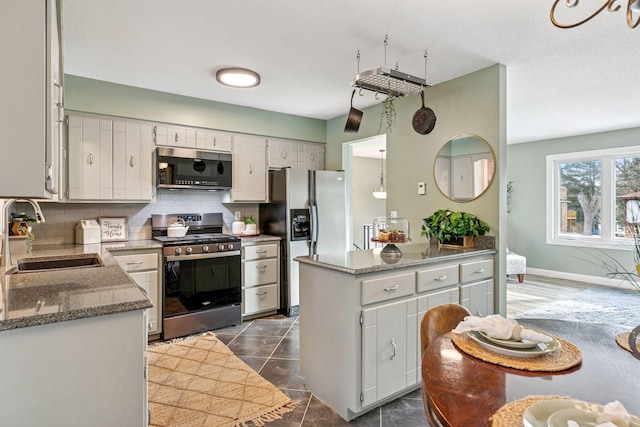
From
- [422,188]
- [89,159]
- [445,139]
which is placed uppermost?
[445,139]

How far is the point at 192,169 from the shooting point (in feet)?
12.5

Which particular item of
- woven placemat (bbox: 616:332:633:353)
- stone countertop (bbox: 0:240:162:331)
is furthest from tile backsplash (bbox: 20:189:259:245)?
woven placemat (bbox: 616:332:633:353)

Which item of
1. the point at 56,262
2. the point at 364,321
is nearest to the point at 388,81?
Result: the point at 364,321

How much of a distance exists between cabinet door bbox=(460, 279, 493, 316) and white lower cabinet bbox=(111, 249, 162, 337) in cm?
268

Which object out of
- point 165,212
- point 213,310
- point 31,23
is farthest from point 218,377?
point 31,23

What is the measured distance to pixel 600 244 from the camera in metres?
5.83

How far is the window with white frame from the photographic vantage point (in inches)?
221

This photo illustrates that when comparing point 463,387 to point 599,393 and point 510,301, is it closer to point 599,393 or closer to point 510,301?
point 599,393

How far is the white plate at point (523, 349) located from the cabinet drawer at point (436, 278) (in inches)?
45.9

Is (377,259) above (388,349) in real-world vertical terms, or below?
above

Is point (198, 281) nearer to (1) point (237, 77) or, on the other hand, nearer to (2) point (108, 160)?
(2) point (108, 160)

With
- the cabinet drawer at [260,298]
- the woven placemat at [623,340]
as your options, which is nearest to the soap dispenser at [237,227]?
the cabinet drawer at [260,298]

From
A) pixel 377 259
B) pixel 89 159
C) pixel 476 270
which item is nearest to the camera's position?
pixel 377 259

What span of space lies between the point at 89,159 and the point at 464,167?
3531 millimetres
